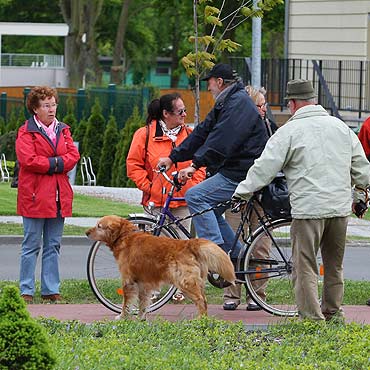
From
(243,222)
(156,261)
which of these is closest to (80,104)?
(243,222)

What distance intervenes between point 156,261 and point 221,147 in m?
1.17

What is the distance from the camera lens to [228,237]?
9.79 metres

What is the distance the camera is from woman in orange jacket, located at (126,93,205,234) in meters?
10.3

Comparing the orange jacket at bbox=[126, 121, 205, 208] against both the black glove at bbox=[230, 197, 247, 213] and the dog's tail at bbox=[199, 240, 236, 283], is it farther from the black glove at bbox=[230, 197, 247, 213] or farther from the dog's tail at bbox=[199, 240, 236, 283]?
the dog's tail at bbox=[199, 240, 236, 283]

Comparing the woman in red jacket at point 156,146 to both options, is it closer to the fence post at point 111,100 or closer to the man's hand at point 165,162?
the man's hand at point 165,162

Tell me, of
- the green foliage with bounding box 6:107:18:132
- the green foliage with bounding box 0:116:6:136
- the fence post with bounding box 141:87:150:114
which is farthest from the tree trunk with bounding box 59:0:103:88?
the fence post with bounding box 141:87:150:114

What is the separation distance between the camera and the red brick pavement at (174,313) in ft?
31.3

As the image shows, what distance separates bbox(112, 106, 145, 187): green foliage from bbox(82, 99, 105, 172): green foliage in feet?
4.01

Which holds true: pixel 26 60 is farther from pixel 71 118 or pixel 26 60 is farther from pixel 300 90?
pixel 300 90

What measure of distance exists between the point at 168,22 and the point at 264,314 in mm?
64917

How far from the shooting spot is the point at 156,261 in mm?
8789

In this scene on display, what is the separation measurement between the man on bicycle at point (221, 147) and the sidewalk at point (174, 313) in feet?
1.79

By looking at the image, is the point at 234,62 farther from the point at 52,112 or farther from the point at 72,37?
the point at 72,37

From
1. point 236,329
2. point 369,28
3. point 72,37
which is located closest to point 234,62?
point 369,28
